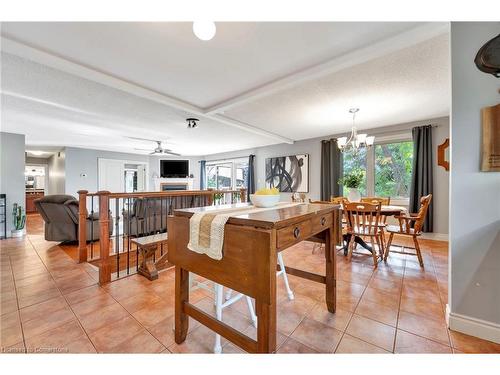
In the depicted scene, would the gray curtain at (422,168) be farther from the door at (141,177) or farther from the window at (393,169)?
the door at (141,177)

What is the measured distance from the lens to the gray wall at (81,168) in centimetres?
604

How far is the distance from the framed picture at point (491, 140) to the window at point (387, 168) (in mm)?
3128

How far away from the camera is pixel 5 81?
2.26 metres

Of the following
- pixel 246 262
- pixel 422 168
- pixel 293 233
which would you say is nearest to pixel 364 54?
pixel 293 233

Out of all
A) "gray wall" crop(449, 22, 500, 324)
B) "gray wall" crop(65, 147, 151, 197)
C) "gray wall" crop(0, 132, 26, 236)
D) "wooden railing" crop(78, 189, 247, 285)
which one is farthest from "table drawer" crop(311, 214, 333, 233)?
"gray wall" crop(65, 147, 151, 197)

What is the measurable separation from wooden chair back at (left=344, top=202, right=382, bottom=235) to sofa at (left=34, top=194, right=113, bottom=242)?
3.60 m

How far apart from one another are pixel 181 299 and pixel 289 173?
4766 millimetres

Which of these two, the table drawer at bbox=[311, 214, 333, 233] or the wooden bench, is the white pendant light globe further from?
the wooden bench

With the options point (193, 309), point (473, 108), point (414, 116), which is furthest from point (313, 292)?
point (414, 116)

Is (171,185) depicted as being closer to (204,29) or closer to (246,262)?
(204,29)

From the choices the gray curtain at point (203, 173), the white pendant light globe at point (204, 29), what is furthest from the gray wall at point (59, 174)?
the white pendant light globe at point (204, 29)

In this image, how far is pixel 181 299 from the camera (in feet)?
4.24

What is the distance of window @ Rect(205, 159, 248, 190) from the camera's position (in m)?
7.32
